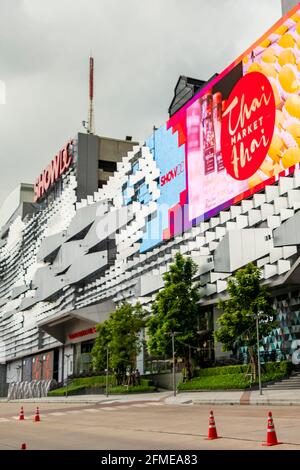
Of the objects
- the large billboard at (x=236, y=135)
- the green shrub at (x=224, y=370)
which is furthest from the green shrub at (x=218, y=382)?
the large billboard at (x=236, y=135)

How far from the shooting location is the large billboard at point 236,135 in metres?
47.8

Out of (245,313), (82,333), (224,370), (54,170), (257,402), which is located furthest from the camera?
(54,170)

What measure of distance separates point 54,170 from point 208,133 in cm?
5571

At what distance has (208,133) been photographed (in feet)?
194

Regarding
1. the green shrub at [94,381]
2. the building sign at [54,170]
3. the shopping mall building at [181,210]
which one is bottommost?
the green shrub at [94,381]

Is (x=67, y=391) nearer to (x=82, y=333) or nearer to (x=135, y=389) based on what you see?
(x=135, y=389)

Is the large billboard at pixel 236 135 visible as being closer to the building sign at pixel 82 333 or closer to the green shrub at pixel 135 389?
the green shrub at pixel 135 389

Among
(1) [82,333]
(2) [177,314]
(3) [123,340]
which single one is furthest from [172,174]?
(1) [82,333]

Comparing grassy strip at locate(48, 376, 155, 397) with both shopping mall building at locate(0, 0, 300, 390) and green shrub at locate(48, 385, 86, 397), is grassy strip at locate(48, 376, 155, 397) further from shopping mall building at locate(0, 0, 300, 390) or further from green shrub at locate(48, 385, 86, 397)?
shopping mall building at locate(0, 0, 300, 390)

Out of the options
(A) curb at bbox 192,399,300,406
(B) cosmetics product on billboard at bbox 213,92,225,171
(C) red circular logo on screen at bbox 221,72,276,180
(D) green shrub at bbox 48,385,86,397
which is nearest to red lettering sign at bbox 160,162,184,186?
(B) cosmetics product on billboard at bbox 213,92,225,171

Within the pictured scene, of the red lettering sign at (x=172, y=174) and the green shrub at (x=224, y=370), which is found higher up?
the red lettering sign at (x=172, y=174)

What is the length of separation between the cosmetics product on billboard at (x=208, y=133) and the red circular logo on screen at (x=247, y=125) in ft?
6.25

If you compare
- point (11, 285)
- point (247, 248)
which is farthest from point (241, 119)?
point (11, 285)

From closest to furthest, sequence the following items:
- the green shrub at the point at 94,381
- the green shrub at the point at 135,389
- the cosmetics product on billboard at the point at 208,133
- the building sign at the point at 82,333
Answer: the green shrub at the point at 135,389
the cosmetics product on billboard at the point at 208,133
the green shrub at the point at 94,381
the building sign at the point at 82,333
